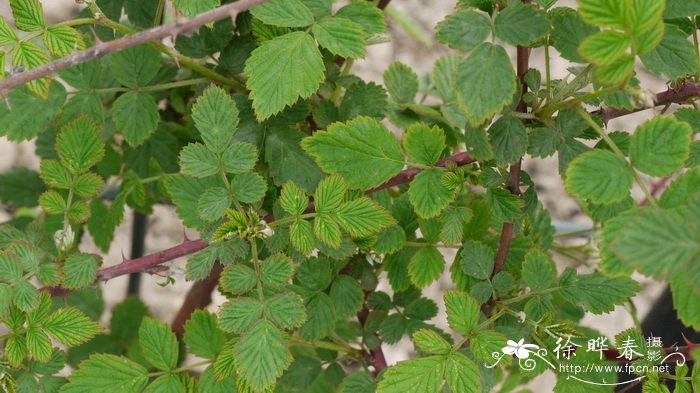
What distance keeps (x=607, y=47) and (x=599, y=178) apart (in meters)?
0.11

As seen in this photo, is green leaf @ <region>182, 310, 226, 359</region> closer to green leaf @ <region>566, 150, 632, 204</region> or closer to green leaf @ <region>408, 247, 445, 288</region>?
green leaf @ <region>408, 247, 445, 288</region>

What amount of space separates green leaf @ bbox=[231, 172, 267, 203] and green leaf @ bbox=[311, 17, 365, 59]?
160mm

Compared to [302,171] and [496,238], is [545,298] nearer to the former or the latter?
[496,238]

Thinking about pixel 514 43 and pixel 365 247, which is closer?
pixel 514 43

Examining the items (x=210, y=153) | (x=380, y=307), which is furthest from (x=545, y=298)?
(x=210, y=153)

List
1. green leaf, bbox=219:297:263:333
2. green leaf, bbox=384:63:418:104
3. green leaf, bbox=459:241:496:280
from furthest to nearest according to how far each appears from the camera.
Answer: green leaf, bbox=384:63:418:104 < green leaf, bbox=459:241:496:280 < green leaf, bbox=219:297:263:333

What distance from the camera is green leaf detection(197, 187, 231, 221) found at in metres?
0.77

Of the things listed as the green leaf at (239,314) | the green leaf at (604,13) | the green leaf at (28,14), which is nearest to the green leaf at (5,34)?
the green leaf at (28,14)

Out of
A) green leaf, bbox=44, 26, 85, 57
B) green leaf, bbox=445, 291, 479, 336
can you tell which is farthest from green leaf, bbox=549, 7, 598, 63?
green leaf, bbox=44, 26, 85, 57

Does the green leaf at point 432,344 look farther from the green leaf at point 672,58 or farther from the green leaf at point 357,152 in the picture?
the green leaf at point 672,58

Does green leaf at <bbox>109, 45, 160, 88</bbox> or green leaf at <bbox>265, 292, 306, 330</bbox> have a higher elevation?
green leaf at <bbox>109, 45, 160, 88</bbox>

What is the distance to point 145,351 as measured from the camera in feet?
2.85

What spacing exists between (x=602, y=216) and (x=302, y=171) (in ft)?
1.16

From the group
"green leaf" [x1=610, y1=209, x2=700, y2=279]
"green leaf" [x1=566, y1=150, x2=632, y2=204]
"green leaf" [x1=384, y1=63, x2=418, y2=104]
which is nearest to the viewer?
"green leaf" [x1=610, y1=209, x2=700, y2=279]
